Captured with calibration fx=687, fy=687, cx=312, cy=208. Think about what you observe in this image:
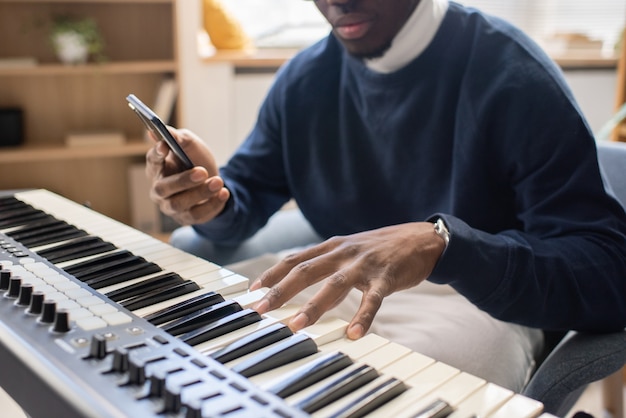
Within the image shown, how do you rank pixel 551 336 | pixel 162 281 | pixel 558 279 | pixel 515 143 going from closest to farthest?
pixel 162 281 < pixel 558 279 < pixel 515 143 < pixel 551 336

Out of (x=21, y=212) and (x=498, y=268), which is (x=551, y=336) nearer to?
(x=498, y=268)

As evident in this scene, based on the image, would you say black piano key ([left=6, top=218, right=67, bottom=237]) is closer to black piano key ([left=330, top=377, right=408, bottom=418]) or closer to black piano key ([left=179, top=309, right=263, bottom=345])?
black piano key ([left=179, top=309, right=263, bottom=345])

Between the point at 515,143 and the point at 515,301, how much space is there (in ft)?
0.99

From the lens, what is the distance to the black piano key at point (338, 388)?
58 centimetres

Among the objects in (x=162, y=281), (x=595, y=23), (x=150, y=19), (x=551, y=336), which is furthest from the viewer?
(x=595, y=23)

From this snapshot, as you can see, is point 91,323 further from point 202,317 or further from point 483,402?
point 483,402

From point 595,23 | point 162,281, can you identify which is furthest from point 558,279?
point 595,23

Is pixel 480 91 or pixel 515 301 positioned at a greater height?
pixel 480 91

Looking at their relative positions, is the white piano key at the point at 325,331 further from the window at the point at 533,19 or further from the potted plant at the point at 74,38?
the window at the point at 533,19

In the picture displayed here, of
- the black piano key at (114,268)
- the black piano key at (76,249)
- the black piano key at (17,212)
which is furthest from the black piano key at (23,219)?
the black piano key at (114,268)

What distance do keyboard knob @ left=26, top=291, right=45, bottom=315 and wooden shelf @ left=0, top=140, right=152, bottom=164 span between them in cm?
209

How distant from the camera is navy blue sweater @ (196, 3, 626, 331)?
3.18ft

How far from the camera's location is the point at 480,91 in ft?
3.88

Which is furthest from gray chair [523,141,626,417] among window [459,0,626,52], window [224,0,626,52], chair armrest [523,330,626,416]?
window [459,0,626,52]
